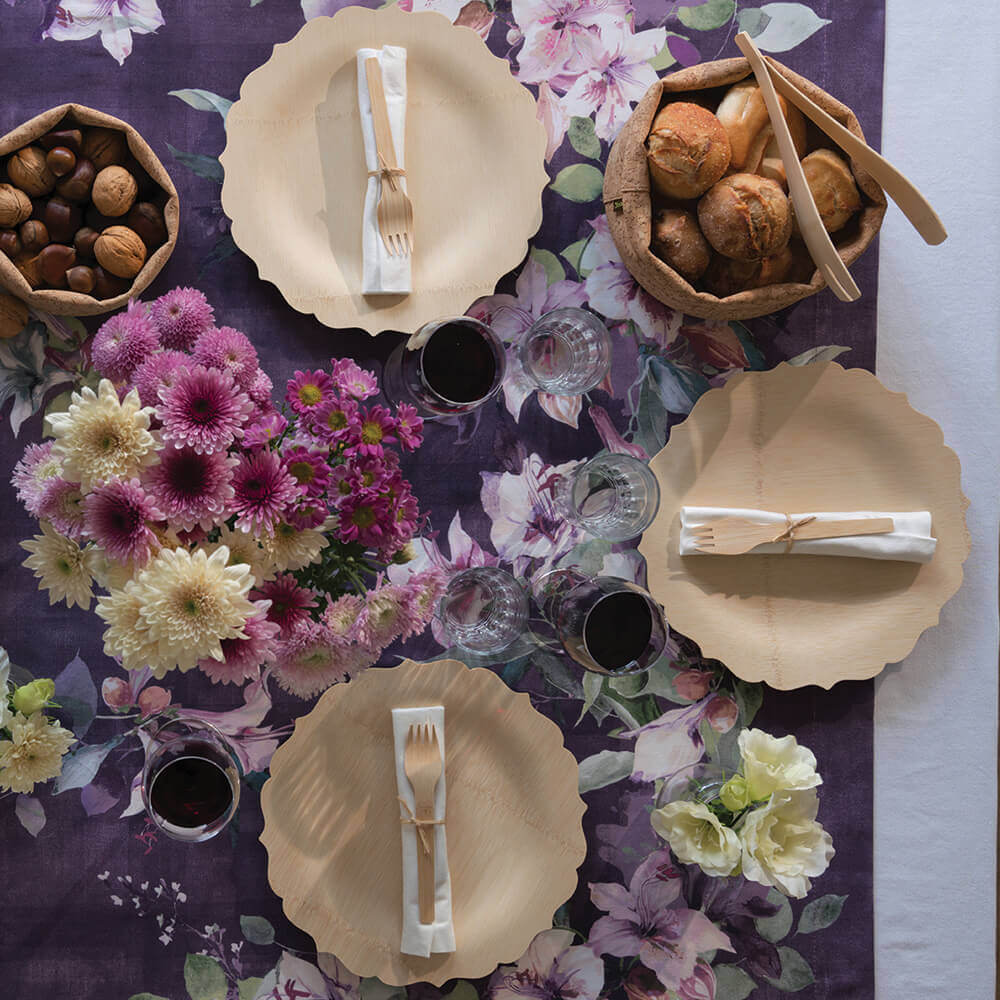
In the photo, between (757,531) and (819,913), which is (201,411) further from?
(819,913)

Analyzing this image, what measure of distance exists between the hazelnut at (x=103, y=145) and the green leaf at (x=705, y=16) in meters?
0.62

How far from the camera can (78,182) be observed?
85 cm

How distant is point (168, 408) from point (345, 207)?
0.47 metres

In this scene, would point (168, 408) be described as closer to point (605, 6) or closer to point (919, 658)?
point (605, 6)

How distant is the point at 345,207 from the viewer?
3.04ft

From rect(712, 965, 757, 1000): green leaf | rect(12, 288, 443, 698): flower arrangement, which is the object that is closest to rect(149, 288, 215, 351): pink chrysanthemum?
rect(12, 288, 443, 698): flower arrangement

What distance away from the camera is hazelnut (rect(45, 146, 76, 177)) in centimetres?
84

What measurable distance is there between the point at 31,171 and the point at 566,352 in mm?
556

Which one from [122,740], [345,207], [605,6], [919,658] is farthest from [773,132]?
[122,740]

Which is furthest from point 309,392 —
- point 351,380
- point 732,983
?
point 732,983

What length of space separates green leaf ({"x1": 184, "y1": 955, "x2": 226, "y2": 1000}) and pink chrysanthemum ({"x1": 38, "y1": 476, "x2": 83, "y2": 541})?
1.94ft

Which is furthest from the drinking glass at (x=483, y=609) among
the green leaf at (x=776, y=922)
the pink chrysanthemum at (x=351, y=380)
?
the green leaf at (x=776, y=922)

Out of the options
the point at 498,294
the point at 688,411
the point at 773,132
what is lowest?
the point at 688,411

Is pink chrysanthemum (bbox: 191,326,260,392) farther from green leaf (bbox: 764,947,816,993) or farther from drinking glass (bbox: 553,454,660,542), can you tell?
green leaf (bbox: 764,947,816,993)
